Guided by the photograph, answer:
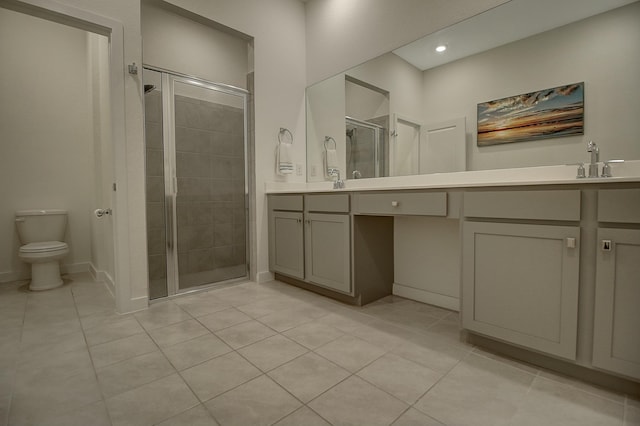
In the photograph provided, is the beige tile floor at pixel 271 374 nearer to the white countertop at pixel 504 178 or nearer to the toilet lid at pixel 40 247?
the toilet lid at pixel 40 247

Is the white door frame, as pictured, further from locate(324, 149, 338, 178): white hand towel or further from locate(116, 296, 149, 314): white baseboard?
locate(324, 149, 338, 178): white hand towel

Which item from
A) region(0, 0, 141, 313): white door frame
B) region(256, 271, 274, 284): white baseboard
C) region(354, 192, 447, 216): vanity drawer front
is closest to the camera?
region(354, 192, 447, 216): vanity drawer front

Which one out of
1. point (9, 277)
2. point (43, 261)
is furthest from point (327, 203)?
point (9, 277)

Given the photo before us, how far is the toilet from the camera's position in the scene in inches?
106

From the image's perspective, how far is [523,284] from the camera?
1406 millimetres

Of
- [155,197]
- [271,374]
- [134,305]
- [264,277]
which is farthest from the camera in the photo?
[264,277]

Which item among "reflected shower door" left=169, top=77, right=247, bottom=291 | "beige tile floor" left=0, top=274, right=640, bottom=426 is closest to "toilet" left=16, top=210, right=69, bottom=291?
"beige tile floor" left=0, top=274, right=640, bottom=426

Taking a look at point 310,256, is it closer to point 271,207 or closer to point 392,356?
point 271,207

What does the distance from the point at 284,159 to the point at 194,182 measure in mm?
864

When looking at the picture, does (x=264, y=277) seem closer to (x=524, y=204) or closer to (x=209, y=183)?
(x=209, y=183)

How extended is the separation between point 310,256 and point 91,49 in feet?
10.3

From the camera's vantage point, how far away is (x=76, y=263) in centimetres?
338

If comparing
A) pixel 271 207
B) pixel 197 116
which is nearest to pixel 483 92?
pixel 271 207

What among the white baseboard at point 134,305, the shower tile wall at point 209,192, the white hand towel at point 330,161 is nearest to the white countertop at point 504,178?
the white hand towel at point 330,161
